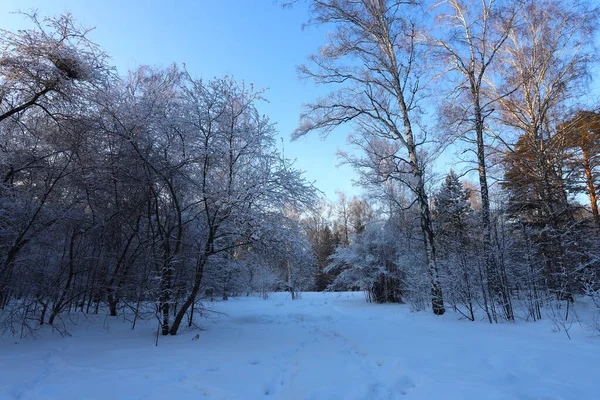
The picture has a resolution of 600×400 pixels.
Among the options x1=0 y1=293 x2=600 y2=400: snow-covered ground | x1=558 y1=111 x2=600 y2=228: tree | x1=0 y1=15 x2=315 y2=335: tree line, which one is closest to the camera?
x1=0 y1=293 x2=600 y2=400: snow-covered ground

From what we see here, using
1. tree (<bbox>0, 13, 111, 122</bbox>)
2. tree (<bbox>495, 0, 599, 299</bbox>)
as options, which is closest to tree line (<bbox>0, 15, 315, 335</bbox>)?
tree (<bbox>0, 13, 111, 122</bbox>)

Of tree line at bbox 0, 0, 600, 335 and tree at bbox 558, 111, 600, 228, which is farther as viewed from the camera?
tree at bbox 558, 111, 600, 228

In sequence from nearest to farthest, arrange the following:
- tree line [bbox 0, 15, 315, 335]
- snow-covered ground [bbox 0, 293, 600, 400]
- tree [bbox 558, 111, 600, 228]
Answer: snow-covered ground [bbox 0, 293, 600, 400] < tree line [bbox 0, 15, 315, 335] < tree [bbox 558, 111, 600, 228]

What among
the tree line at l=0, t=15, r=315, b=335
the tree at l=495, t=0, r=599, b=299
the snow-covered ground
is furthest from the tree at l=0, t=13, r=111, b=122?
the tree at l=495, t=0, r=599, b=299

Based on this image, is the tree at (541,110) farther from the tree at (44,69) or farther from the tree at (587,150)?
the tree at (44,69)

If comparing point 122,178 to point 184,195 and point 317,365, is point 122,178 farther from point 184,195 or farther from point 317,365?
point 317,365

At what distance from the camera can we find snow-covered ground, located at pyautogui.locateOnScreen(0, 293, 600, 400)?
3133mm

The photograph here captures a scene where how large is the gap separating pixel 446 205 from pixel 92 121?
814 inches

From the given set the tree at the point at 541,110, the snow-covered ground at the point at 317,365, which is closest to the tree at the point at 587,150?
the tree at the point at 541,110

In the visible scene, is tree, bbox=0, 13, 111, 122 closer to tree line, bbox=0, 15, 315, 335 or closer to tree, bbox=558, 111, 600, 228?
tree line, bbox=0, 15, 315, 335

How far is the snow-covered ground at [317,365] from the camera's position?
10.3 feet

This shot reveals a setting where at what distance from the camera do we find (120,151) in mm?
7004

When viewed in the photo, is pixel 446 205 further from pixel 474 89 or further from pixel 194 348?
pixel 194 348

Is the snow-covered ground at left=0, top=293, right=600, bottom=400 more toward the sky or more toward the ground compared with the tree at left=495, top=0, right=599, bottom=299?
more toward the ground
